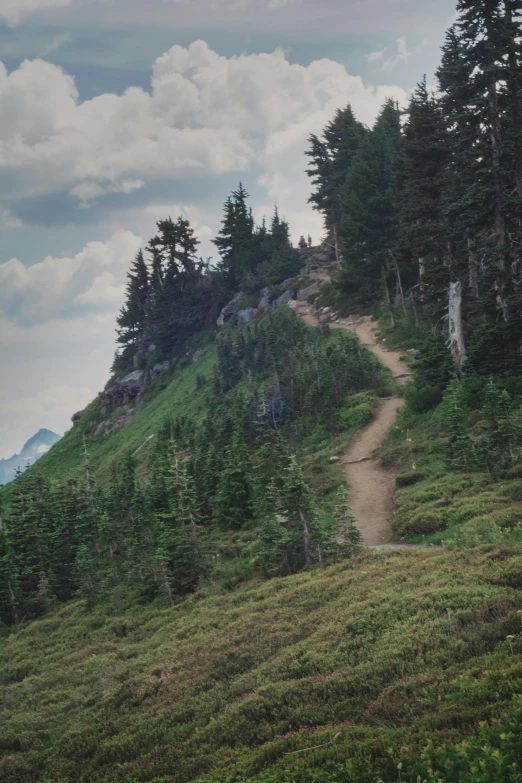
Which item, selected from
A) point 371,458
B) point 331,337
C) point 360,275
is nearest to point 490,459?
point 371,458

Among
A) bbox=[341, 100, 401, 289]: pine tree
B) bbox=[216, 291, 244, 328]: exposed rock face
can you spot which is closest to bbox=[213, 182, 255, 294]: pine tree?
bbox=[216, 291, 244, 328]: exposed rock face

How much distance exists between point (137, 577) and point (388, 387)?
22.2 metres

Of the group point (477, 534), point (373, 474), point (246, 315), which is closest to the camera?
point (477, 534)

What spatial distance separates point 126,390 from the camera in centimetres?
7850

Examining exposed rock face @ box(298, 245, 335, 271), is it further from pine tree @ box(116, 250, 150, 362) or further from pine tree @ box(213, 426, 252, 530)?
pine tree @ box(213, 426, 252, 530)

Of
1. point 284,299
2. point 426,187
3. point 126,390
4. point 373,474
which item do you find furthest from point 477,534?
point 126,390

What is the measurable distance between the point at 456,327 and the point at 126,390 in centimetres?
5924

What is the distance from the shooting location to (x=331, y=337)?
164 ft

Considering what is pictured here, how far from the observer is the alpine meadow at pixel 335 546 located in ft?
25.7

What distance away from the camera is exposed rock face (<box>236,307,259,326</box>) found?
70144mm

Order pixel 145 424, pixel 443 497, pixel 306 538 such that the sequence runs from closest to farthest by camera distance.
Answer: pixel 306 538 < pixel 443 497 < pixel 145 424

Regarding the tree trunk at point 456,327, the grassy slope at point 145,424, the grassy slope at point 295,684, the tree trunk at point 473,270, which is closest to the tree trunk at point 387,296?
the tree trunk at point 473,270

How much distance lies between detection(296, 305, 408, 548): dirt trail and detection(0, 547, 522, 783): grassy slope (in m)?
4.56

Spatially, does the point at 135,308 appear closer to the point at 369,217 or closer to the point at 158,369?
the point at 158,369
